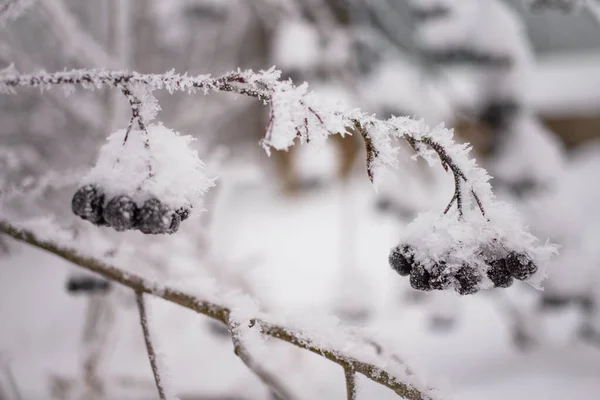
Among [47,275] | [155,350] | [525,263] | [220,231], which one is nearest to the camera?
[525,263]

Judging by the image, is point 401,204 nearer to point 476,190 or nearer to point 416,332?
point 416,332

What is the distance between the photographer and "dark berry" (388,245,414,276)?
25.5 inches

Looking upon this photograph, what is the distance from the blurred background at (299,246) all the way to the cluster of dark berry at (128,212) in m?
0.24

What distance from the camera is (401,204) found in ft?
8.70

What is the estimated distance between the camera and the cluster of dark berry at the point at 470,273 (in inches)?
23.6

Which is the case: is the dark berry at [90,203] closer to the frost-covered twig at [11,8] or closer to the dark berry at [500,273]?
the frost-covered twig at [11,8]

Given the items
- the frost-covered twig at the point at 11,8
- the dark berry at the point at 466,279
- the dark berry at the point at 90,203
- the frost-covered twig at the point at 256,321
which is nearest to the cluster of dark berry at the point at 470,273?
the dark berry at the point at 466,279

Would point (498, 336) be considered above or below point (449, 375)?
above

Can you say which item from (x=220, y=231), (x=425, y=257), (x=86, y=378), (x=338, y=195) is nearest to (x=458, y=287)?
(x=425, y=257)

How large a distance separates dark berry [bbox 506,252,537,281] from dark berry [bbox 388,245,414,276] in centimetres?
12

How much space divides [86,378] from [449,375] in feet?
5.94

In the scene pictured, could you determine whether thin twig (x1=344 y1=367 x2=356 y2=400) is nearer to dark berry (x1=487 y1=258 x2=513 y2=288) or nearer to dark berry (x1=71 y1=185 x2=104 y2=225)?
dark berry (x1=487 y1=258 x2=513 y2=288)

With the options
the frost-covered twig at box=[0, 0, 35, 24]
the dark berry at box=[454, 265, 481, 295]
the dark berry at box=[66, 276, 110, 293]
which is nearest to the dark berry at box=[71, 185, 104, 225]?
the frost-covered twig at box=[0, 0, 35, 24]

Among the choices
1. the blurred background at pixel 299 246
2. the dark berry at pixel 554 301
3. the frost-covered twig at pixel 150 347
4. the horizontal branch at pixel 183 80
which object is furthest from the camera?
the dark berry at pixel 554 301
